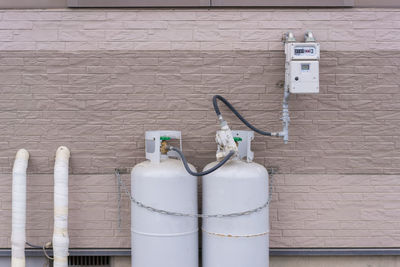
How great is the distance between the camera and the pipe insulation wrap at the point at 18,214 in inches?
155

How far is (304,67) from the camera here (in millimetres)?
3801

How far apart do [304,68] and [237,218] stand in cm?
150

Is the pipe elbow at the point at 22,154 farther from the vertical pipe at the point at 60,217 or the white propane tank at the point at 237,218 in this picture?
the white propane tank at the point at 237,218

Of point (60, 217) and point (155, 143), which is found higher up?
point (155, 143)

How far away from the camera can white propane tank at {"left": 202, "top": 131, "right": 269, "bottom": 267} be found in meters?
3.61

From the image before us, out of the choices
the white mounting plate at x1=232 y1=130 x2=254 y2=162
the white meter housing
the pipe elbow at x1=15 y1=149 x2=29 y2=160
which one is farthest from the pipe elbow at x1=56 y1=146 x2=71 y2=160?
the white meter housing

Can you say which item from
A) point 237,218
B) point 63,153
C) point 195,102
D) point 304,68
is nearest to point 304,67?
point 304,68

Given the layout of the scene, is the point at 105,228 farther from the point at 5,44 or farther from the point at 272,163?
the point at 5,44

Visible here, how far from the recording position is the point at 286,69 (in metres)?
3.95

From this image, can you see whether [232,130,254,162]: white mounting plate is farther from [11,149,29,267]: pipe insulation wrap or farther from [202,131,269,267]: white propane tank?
[11,149,29,267]: pipe insulation wrap

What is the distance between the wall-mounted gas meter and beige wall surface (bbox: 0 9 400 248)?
36cm

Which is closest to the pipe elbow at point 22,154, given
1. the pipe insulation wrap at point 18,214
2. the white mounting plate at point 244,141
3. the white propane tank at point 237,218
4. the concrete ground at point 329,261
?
the pipe insulation wrap at point 18,214

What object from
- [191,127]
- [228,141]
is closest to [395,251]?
[228,141]

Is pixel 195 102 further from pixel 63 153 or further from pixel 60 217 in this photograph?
pixel 60 217
